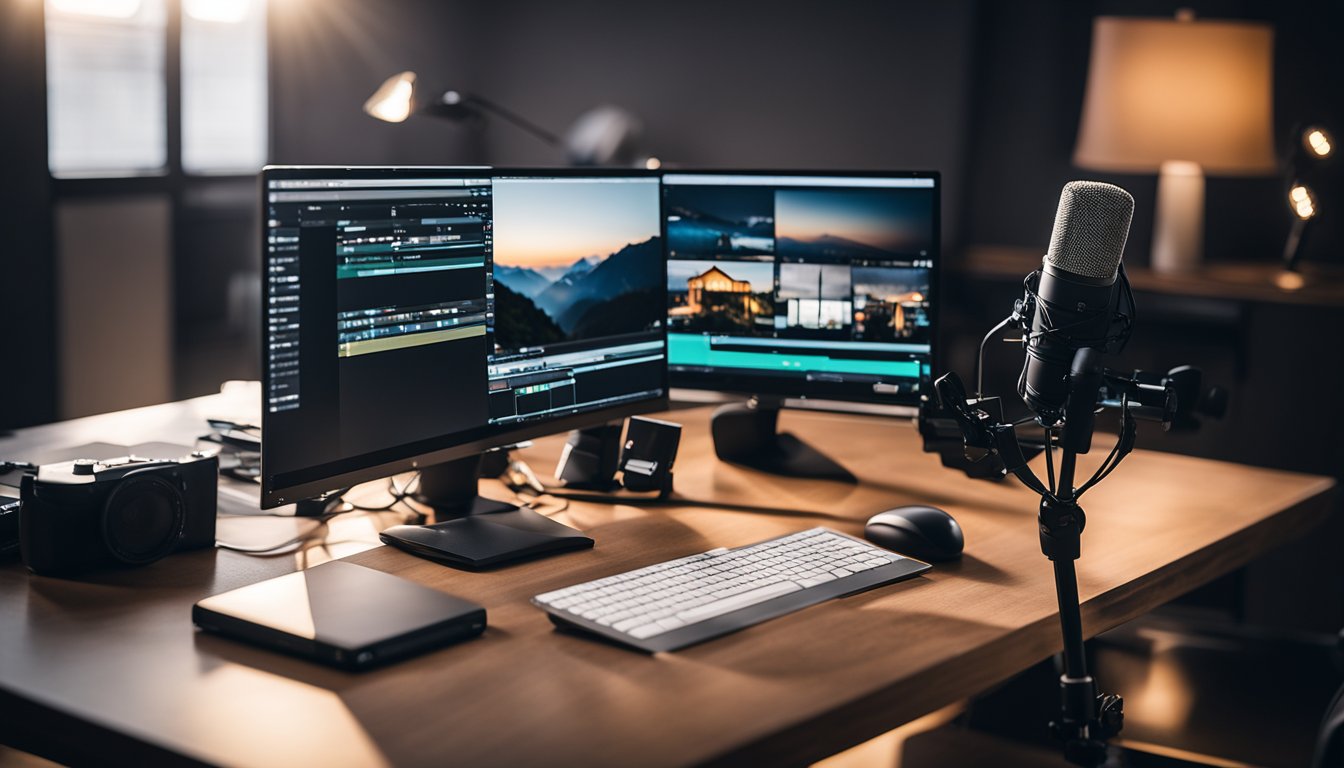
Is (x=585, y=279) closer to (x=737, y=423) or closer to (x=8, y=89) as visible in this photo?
(x=737, y=423)

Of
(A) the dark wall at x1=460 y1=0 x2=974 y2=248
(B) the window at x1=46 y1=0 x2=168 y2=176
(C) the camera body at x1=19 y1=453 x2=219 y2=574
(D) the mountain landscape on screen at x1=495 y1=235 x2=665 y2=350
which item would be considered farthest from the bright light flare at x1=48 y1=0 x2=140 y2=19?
(C) the camera body at x1=19 y1=453 x2=219 y2=574

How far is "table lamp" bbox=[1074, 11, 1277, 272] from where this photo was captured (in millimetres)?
3279

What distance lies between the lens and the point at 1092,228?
1.26 meters

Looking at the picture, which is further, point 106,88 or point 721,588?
point 106,88

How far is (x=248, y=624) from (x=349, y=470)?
0.28 m

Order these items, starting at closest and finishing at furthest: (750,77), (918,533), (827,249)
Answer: (918,533) → (827,249) → (750,77)

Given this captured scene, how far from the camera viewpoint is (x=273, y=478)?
140cm

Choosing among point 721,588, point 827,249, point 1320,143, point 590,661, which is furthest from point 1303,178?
point 590,661

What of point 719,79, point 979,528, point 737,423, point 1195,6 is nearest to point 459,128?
point 719,79

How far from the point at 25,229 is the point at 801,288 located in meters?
2.59

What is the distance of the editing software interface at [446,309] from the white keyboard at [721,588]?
1.04 feet

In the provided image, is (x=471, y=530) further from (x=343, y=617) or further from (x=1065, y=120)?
(x=1065, y=120)

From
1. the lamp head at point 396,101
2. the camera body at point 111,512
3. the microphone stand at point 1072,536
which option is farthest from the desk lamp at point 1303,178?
the camera body at point 111,512

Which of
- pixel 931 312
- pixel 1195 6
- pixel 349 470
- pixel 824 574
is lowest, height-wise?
pixel 824 574
